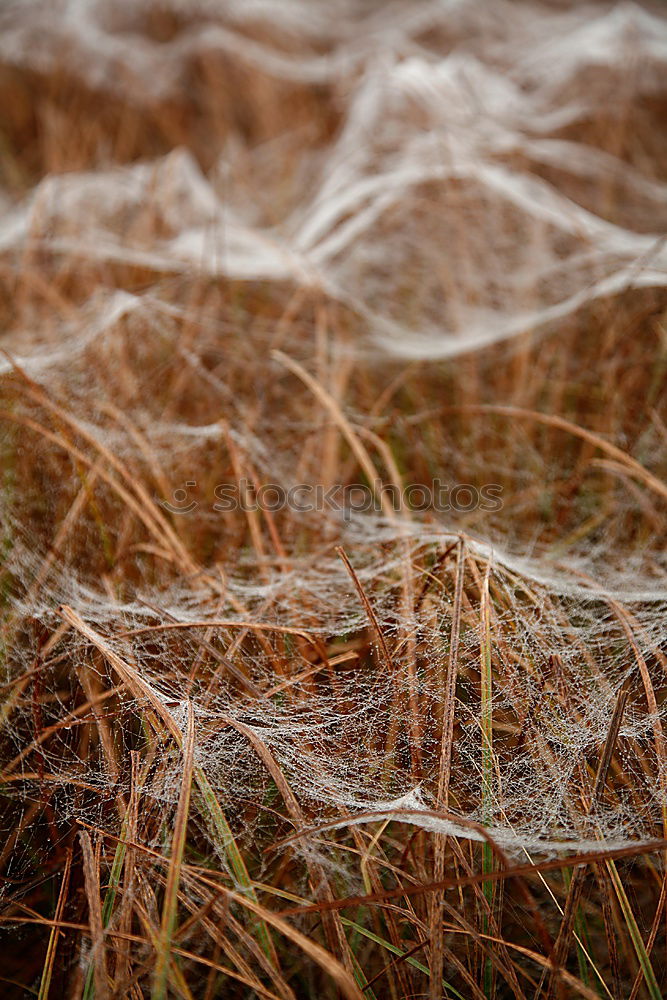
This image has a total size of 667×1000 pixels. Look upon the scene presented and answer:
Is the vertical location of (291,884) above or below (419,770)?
below

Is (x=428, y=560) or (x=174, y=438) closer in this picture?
(x=428, y=560)

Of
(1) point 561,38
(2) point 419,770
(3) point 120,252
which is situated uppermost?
(1) point 561,38

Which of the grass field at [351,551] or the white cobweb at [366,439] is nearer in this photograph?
the grass field at [351,551]

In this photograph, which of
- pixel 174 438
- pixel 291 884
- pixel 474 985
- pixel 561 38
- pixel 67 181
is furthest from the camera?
pixel 561 38

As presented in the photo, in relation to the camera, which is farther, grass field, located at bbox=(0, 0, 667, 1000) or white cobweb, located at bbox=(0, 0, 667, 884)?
white cobweb, located at bbox=(0, 0, 667, 884)

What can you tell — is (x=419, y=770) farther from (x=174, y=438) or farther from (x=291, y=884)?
(x=174, y=438)

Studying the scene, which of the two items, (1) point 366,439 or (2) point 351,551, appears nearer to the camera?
(2) point 351,551

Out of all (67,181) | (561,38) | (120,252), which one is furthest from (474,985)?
(561,38)

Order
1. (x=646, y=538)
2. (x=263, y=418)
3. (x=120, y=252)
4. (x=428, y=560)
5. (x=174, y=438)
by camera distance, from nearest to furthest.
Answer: (x=428, y=560)
(x=646, y=538)
(x=174, y=438)
(x=263, y=418)
(x=120, y=252)
